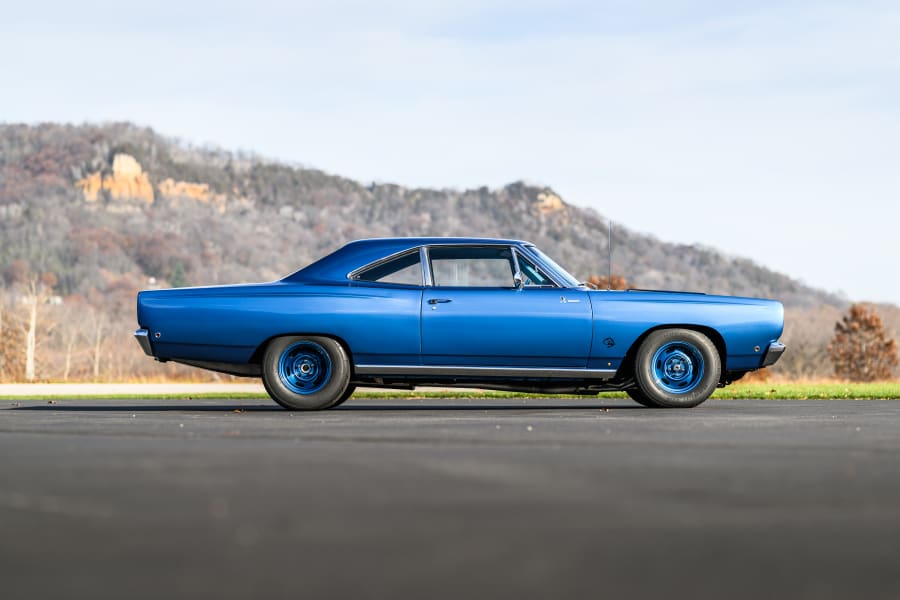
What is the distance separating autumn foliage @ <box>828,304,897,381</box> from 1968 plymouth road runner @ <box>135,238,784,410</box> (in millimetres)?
60103

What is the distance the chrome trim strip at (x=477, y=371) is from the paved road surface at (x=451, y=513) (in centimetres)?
251

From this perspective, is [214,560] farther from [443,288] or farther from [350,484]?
[443,288]

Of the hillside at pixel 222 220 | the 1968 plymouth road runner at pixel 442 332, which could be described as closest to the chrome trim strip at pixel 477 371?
the 1968 plymouth road runner at pixel 442 332

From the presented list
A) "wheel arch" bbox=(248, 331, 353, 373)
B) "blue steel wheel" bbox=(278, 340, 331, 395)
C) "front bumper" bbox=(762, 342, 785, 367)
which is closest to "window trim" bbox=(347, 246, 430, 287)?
"wheel arch" bbox=(248, 331, 353, 373)

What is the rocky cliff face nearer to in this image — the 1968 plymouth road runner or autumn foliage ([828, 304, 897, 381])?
autumn foliage ([828, 304, 897, 381])

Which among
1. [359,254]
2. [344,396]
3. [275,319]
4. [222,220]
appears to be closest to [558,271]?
[359,254]

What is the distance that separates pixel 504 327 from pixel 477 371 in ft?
1.60

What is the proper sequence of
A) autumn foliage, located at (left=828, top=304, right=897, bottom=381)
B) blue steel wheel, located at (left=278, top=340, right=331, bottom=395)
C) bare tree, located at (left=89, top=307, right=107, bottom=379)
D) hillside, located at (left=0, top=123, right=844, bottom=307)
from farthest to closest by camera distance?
1. hillside, located at (left=0, top=123, right=844, bottom=307)
2. autumn foliage, located at (left=828, top=304, right=897, bottom=381)
3. bare tree, located at (left=89, top=307, right=107, bottom=379)
4. blue steel wheel, located at (left=278, top=340, right=331, bottom=395)

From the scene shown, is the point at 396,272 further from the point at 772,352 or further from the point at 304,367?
the point at 772,352

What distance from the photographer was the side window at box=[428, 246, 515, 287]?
12172mm

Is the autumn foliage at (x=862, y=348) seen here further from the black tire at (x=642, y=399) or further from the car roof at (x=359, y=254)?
the car roof at (x=359, y=254)

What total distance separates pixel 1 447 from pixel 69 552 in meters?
4.03

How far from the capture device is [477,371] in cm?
1177

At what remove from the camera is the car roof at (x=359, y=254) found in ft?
39.8
